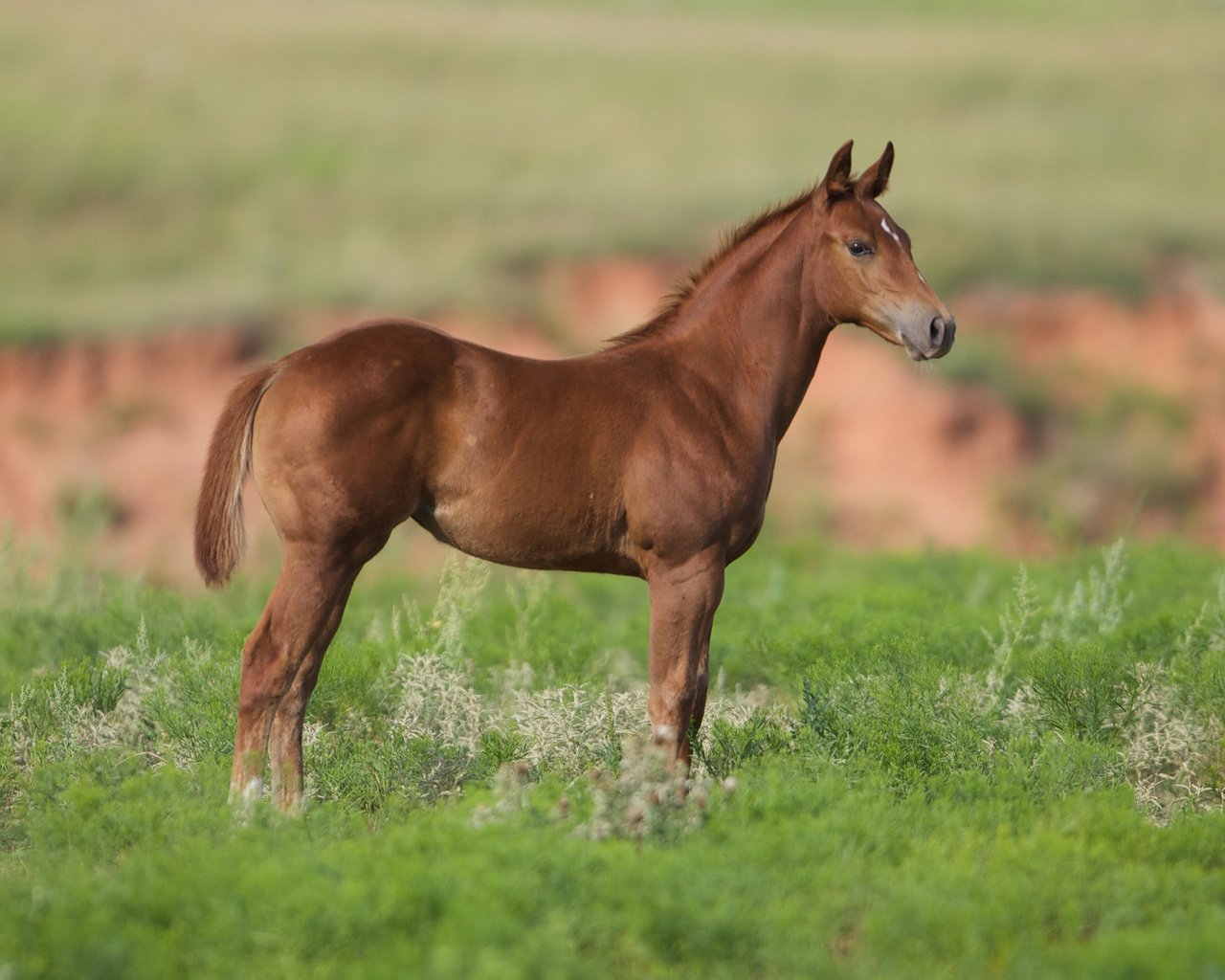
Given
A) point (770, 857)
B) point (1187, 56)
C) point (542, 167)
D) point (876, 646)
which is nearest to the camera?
point (770, 857)

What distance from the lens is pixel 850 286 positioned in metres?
5.99

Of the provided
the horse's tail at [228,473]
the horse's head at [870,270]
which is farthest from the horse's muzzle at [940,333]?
the horse's tail at [228,473]

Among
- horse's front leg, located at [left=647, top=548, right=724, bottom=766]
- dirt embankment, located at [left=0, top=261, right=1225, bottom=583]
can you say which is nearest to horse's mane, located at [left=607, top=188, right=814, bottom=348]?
horse's front leg, located at [left=647, top=548, right=724, bottom=766]

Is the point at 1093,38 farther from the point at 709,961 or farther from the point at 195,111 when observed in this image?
the point at 709,961

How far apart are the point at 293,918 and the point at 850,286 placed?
10.7 ft

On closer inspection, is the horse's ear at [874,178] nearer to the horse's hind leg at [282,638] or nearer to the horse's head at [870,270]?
the horse's head at [870,270]

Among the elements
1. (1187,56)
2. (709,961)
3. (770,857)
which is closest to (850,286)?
(770,857)

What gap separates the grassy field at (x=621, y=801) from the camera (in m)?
4.19

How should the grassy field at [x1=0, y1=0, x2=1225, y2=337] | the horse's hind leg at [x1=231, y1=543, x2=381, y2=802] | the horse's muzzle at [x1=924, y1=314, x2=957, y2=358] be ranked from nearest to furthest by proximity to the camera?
the horse's hind leg at [x1=231, y1=543, x2=381, y2=802]
the horse's muzzle at [x1=924, y1=314, x2=957, y2=358]
the grassy field at [x1=0, y1=0, x2=1225, y2=337]

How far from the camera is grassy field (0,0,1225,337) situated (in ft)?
70.4

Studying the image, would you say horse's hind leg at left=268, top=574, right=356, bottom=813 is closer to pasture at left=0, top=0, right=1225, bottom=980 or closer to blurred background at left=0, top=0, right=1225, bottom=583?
pasture at left=0, top=0, right=1225, bottom=980

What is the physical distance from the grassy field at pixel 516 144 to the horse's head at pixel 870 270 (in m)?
13.9

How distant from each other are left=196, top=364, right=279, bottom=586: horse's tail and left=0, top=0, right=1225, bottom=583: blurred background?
7.70 meters

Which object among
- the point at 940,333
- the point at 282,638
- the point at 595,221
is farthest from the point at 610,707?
the point at 595,221
